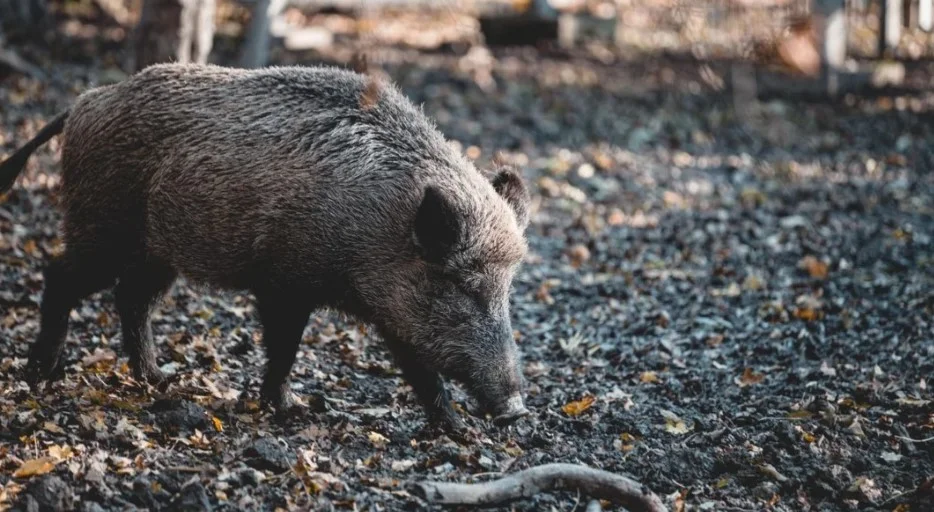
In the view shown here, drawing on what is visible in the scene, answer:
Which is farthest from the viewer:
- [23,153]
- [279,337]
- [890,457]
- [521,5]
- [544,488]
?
[521,5]

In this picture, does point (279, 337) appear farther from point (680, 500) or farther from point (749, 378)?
point (749, 378)

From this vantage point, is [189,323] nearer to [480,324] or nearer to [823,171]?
[480,324]

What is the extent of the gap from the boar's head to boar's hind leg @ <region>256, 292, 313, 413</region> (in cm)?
47

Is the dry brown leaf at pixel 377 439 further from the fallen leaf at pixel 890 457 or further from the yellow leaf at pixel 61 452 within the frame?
the fallen leaf at pixel 890 457

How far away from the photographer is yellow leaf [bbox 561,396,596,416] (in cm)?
553

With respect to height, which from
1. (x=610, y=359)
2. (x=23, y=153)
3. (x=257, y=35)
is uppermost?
(x=257, y=35)

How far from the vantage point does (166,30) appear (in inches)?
331

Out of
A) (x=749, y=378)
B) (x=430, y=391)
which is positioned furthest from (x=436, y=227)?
(x=749, y=378)

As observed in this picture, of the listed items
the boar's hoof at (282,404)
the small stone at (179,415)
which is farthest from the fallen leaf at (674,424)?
the small stone at (179,415)

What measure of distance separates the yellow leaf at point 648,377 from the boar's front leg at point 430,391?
1485 millimetres

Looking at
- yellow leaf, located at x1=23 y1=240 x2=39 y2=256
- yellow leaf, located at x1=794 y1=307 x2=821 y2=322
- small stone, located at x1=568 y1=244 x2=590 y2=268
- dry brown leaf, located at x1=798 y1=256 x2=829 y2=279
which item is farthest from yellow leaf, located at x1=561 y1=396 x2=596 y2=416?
yellow leaf, located at x1=23 y1=240 x2=39 y2=256

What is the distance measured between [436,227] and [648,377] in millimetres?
2038

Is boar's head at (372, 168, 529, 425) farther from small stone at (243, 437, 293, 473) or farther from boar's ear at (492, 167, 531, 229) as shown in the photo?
small stone at (243, 437, 293, 473)

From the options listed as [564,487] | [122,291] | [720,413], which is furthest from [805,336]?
[122,291]
